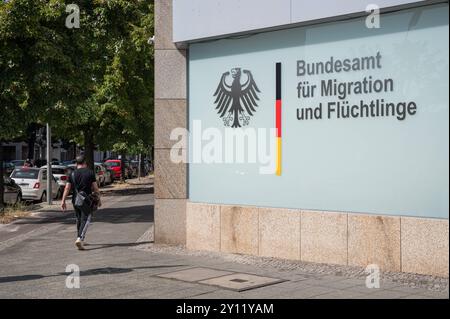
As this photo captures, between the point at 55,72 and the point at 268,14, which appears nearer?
the point at 268,14

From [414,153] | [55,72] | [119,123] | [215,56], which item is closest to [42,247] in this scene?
[215,56]

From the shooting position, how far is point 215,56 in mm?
10938

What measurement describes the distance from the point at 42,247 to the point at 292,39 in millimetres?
6154

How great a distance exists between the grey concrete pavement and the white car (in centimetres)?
905

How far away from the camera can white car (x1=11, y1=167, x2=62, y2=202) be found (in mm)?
23172

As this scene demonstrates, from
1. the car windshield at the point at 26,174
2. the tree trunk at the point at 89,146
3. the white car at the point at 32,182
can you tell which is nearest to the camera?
the white car at the point at 32,182

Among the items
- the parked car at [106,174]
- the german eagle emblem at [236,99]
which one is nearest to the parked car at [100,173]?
the parked car at [106,174]

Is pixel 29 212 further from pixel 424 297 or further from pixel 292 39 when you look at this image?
pixel 424 297

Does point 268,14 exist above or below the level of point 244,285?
above

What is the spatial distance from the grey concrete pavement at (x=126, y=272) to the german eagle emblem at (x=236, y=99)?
2365mm

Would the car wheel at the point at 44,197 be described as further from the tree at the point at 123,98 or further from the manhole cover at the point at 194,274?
the manhole cover at the point at 194,274

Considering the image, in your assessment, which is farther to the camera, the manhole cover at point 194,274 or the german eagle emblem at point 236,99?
the german eagle emblem at point 236,99

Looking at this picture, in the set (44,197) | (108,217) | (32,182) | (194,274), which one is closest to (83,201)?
(194,274)

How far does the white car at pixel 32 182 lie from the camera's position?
76.0 ft
